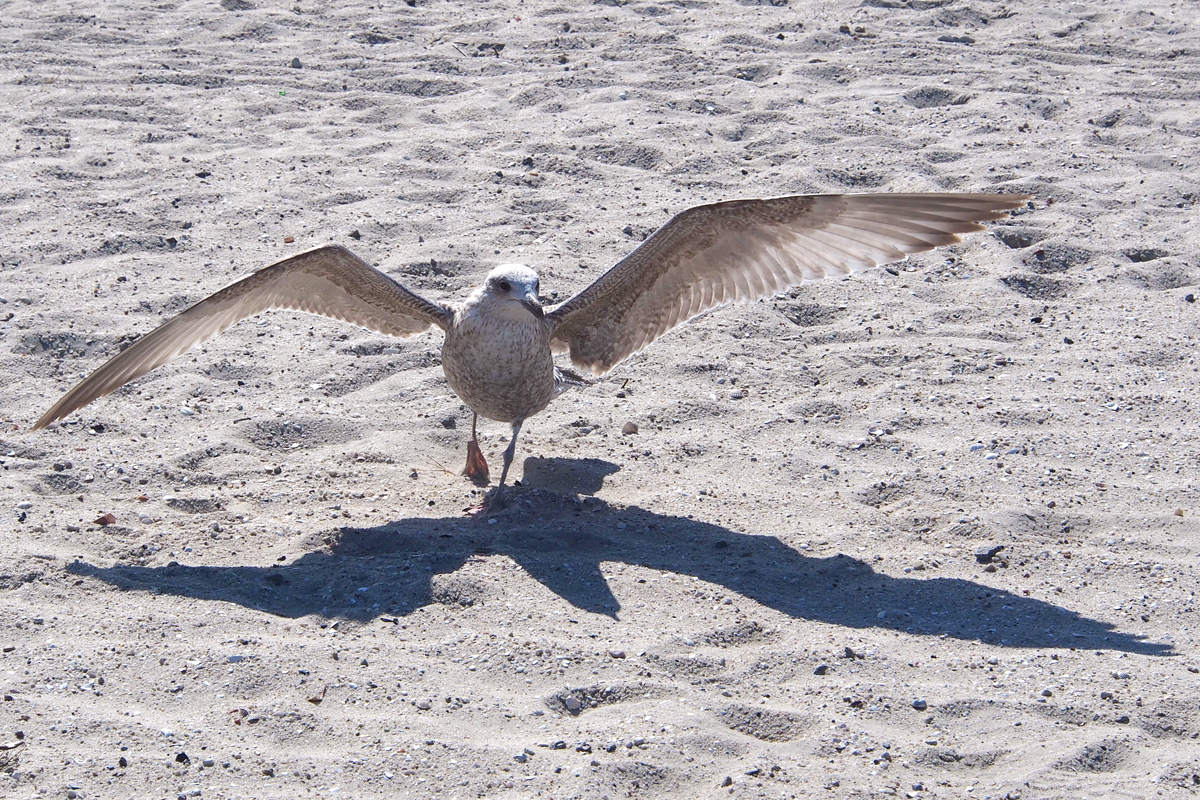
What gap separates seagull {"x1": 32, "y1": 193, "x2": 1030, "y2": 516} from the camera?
15.4ft

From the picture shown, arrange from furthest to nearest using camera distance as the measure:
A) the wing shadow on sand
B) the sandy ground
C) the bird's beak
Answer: the bird's beak, the wing shadow on sand, the sandy ground

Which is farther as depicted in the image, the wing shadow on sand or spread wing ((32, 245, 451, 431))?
spread wing ((32, 245, 451, 431))

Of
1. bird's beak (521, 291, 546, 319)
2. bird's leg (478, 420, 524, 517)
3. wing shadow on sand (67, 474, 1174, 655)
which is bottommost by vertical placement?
wing shadow on sand (67, 474, 1174, 655)

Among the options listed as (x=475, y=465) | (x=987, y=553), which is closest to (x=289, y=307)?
(x=475, y=465)

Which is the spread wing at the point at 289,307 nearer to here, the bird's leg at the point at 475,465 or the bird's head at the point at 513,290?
the bird's head at the point at 513,290

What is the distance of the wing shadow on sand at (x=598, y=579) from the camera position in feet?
13.0

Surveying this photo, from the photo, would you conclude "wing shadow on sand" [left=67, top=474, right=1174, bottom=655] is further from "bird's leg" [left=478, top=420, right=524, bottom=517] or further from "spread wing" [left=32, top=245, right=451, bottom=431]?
"spread wing" [left=32, top=245, right=451, bottom=431]

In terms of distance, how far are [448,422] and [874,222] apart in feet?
6.34

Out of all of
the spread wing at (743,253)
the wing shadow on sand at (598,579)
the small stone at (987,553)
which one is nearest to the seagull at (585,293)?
the spread wing at (743,253)

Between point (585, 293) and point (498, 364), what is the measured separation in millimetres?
527

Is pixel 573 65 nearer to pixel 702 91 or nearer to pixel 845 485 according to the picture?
pixel 702 91

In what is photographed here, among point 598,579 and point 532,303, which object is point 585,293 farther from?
point 598,579

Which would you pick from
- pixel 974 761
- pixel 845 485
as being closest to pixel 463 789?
pixel 974 761

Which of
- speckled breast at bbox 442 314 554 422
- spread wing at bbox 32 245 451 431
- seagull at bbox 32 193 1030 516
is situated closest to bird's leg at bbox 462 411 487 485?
seagull at bbox 32 193 1030 516
